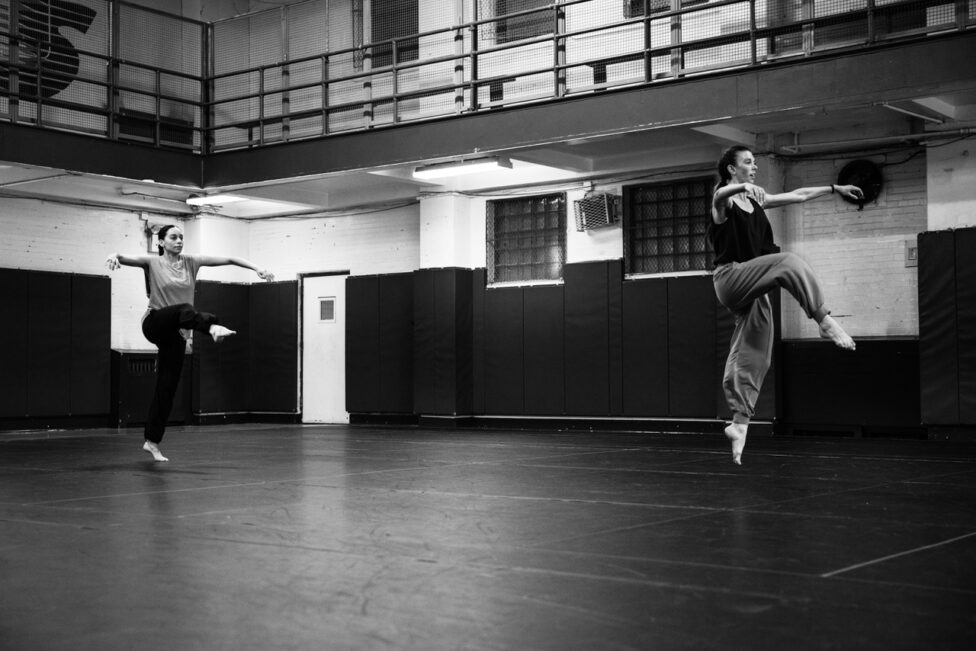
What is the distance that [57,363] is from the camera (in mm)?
15336

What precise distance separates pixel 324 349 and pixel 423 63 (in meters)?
5.81

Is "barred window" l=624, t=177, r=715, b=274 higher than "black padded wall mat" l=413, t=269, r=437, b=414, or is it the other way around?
"barred window" l=624, t=177, r=715, b=274

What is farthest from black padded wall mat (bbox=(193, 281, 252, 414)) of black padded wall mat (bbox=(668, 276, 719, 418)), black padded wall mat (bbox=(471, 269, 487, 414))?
black padded wall mat (bbox=(668, 276, 719, 418))

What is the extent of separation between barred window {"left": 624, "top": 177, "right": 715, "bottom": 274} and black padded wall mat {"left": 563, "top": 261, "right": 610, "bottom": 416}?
1.72ft

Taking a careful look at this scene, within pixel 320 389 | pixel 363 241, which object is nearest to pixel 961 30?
pixel 363 241

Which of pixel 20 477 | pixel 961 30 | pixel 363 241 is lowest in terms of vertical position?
pixel 20 477

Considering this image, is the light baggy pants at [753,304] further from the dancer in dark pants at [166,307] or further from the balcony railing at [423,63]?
the balcony railing at [423,63]

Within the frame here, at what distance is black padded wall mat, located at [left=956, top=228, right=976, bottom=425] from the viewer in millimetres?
11344

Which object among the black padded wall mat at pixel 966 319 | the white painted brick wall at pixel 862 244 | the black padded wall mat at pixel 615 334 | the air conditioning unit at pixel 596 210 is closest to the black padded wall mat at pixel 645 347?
the black padded wall mat at pixel 615 334

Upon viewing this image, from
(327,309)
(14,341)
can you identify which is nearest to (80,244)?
(14,341)

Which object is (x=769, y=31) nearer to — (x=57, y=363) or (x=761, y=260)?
(x=761, y=260)

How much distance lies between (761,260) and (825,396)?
6795mm

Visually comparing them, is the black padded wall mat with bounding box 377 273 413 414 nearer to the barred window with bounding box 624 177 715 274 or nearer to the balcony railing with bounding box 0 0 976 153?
the balcony railing with bounding box 0 0 976 153

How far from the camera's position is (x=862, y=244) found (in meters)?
12.4
